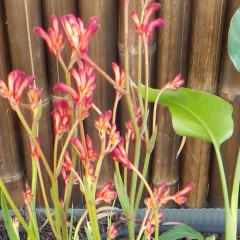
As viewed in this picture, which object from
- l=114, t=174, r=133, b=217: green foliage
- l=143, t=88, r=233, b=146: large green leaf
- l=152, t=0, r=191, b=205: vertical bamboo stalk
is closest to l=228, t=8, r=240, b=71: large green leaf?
l=143, t=88, r=233, b=146: large green leaf

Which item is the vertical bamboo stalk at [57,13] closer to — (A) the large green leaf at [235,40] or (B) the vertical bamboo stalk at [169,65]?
(B) the vertical bamboo stalk at [169,65]

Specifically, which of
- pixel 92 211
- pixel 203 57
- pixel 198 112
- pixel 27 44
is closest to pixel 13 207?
pixel 92 211

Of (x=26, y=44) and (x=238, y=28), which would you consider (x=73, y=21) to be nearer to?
(x=238, y=28)

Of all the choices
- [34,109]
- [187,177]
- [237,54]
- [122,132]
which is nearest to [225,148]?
[187,177]

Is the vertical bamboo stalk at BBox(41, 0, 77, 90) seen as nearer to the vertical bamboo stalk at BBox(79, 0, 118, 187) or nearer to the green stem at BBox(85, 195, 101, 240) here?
the vertical bamboo stalk at BBox(79, 0, 118, 187)

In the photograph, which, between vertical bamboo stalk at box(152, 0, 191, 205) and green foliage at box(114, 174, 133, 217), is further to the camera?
vertical bamboo stalk at box(152, 0, 191, 205)

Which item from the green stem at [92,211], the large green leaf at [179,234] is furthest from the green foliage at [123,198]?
the large green leaf at [179,234]
